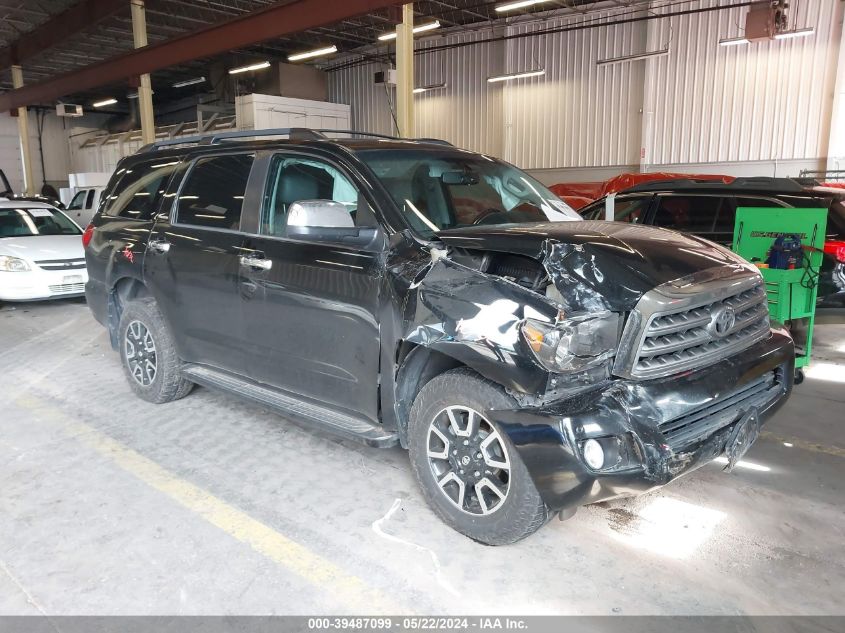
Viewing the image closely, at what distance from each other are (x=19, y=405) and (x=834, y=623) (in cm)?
529

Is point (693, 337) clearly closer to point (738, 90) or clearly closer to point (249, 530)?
point (249, 530)

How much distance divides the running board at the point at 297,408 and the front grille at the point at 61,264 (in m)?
5.29

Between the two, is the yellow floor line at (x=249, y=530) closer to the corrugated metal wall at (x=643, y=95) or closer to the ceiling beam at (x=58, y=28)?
the ceiling beam at (x=58, y=28)

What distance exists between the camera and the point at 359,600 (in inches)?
99.3

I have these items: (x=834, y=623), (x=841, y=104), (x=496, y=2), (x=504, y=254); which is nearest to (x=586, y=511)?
(x=834, y=623)

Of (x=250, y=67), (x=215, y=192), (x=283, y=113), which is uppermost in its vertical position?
(x=250, y=67)

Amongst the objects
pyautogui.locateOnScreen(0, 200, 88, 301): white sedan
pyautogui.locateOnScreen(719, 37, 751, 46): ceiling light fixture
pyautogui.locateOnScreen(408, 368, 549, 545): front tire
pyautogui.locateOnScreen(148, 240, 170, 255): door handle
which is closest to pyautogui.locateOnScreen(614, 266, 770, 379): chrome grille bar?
pyautogui.locateOnScreen(408, 368, 549, 545): front tire

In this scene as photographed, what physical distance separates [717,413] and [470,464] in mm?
1083

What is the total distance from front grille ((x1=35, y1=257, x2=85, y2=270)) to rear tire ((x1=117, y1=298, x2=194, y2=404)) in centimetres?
442

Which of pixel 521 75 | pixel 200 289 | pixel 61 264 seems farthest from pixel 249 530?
pixel 521 75

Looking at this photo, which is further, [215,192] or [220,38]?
[220,38]

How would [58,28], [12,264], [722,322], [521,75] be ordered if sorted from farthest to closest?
[521,75]
[58,28]
[12,264]
[722,322]

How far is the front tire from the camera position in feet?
8.64

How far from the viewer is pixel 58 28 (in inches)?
696
